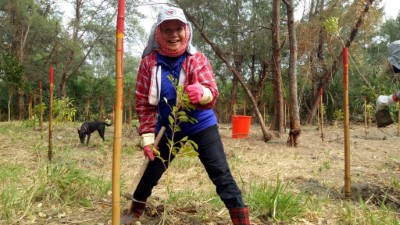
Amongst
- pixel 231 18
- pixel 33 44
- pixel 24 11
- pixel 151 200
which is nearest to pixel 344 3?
pixel 231 18

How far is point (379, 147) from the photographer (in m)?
6.75

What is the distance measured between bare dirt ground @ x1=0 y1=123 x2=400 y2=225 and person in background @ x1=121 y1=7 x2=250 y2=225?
0.36 meters

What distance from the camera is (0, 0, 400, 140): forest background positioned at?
836 cm

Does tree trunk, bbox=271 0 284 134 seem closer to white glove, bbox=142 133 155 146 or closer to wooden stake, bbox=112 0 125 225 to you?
white glove, bbox=142 133 155 146

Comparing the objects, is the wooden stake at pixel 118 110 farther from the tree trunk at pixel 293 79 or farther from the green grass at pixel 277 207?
the tree trunk at pixel 293 79

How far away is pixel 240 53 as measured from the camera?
42.7 ft

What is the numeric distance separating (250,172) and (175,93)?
7.97ft

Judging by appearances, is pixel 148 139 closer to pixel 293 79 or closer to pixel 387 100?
pixel 387 100

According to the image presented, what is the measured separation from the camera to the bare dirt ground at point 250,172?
2525 millimetres

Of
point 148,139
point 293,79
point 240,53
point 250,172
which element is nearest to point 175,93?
point 148,139

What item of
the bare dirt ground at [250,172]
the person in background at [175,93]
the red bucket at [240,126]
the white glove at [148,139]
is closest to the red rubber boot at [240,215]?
the person in background at [175,93]

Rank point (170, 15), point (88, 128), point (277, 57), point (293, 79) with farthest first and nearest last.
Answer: point (277, 57)
point (88, 128)
point (293, 79)
point (170, 15)

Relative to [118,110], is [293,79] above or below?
above

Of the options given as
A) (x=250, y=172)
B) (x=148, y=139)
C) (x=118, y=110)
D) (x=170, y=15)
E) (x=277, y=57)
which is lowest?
(x=250, y=172)
